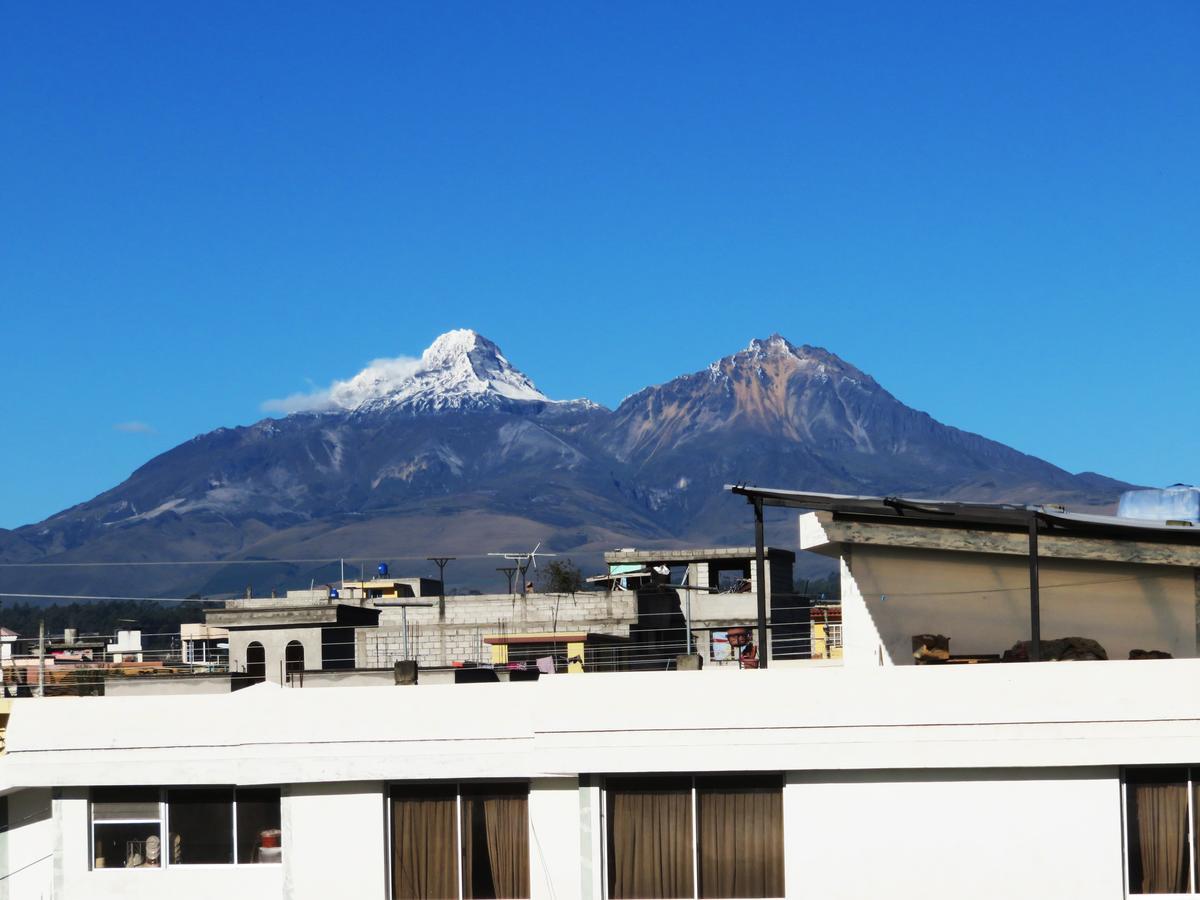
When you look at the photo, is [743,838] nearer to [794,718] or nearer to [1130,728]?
[794,718]

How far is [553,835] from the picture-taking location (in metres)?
19.2

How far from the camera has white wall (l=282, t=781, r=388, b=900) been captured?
19469 mm

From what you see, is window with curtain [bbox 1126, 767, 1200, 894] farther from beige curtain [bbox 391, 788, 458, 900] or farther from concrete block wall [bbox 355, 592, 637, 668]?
concrete block wall [bbox 355, 592, 637, 668]

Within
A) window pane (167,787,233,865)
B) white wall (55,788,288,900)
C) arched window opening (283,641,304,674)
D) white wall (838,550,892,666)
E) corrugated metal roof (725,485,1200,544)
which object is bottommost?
white wall (55,788,288,900)

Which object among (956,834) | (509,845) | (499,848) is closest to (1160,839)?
(956,834)

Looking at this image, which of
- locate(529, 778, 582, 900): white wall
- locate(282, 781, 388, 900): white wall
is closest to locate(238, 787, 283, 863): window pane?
locate(282, 781, 388, 900): white wall

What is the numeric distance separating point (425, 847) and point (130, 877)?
3814 mm

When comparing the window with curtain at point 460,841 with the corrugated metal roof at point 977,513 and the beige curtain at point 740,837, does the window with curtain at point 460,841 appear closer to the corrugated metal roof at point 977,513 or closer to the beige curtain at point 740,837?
the beige curtain at point 740,837

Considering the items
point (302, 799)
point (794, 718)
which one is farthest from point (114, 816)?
point (794, 718)

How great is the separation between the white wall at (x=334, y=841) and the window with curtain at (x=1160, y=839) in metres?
8.66

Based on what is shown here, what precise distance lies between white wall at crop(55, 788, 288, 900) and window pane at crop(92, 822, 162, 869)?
0.34 feet

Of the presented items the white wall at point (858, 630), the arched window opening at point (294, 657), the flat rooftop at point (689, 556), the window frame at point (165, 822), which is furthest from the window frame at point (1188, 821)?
the flat rooftop at point (689, 556)

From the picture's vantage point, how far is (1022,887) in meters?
18.3

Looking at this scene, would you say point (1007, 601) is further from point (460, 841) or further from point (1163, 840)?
point (460, 841)
